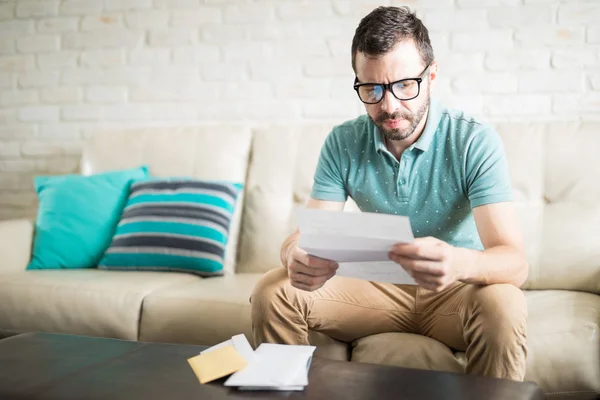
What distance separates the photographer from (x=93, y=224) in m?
2.13

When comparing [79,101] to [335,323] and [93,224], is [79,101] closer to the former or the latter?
[93,224]

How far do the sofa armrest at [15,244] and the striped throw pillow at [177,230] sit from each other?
0.30 metres

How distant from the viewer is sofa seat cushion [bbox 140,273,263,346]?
5.16ft

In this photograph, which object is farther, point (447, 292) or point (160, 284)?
point (160, 284)

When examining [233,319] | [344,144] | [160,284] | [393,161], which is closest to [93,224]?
[160,284]

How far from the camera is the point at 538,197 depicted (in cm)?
183

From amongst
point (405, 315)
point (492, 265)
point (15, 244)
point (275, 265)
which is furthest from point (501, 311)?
point (15, 244)

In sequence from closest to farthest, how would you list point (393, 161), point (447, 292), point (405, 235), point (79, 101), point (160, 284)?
1. point (405, 235)
2. point (447, 292)
3. point (393, 161)
4. point (160, 284)
5. point (79, 101)

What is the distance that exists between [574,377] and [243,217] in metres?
1.25

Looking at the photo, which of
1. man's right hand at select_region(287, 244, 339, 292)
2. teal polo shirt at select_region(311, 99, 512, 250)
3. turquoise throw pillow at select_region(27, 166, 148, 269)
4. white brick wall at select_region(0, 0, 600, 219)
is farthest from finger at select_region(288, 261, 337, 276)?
white brick wall at select_region(0, 0, 600, 219)

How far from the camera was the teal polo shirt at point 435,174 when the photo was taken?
4.61ft

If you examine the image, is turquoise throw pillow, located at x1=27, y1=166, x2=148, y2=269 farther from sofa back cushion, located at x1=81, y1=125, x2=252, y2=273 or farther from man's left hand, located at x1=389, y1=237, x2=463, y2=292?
man's left hand, located at x1=389, y1=237, x2=463, y2=292

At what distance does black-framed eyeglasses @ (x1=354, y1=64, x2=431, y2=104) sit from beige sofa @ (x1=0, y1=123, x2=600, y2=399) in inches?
22.7

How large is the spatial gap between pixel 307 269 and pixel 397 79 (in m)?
0.51
